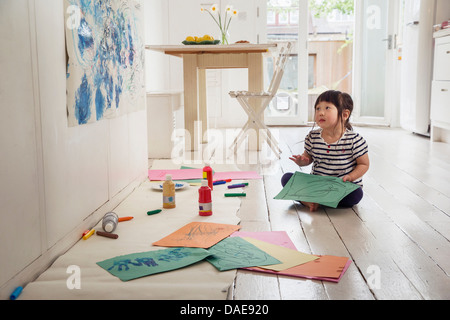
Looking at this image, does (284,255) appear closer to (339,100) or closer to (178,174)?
(339,100)

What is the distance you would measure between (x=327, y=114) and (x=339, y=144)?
163 millimetres

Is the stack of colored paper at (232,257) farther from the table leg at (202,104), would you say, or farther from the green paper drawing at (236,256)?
the table leg at (202,104)

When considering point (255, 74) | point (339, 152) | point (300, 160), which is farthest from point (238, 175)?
point (255, 74)

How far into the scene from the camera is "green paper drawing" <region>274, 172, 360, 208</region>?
2.44 metres

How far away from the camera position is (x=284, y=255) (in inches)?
72.1

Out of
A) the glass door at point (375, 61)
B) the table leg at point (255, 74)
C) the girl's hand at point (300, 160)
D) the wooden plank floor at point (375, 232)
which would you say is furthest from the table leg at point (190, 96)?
the glass door at point (375, 61)

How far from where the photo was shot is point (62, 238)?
6.24 ft

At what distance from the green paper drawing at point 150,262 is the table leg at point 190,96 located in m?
2.75

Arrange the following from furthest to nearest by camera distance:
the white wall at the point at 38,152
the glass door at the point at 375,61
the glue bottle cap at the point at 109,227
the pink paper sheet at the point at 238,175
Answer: the glass door at the point at 375,61 < the pink paper sheet at the point at 238,175 < the glue bottle cap at the point at 109,227 < the white wall at the point at 38,152

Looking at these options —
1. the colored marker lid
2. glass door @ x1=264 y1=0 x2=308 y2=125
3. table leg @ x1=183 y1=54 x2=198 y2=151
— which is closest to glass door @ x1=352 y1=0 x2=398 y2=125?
glass door @ x1=264 y1=0 x2=308 y2=125

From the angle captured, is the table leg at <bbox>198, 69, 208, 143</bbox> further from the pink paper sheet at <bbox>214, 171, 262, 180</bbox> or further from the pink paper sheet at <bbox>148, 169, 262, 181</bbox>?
the pink paper sheet at <bbox>214, 171, 262, 180</bbox>

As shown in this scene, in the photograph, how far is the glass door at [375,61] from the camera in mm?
6309

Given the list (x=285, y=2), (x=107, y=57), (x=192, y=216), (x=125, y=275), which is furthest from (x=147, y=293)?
(x=285, y=2)

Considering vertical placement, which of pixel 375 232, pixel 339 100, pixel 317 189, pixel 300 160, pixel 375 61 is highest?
pixel 375 61
